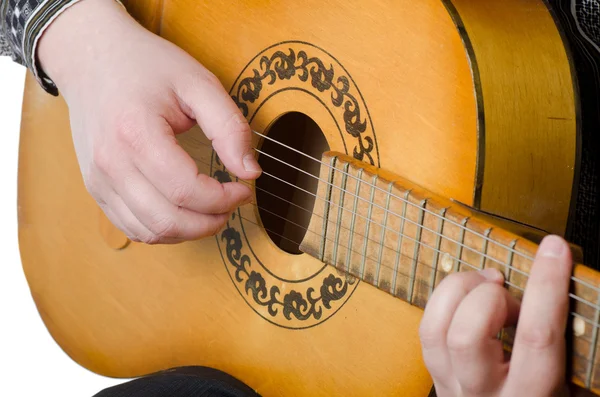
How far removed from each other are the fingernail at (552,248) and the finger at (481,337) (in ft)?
0.18

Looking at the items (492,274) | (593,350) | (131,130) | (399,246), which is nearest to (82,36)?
(131,130)

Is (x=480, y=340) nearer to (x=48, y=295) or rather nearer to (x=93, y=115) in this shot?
(x=93, y=115)

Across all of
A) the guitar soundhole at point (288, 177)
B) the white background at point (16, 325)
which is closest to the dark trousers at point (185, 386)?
the guitar soundhole at point (288, 177)

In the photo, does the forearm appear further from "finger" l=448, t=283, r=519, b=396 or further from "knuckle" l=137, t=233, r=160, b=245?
"finger" l=448, t=283, r=519, b=396

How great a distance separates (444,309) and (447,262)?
66 millimetres

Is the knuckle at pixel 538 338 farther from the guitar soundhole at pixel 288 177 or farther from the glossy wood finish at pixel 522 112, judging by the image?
the guitar soundhole at pixel 288 177

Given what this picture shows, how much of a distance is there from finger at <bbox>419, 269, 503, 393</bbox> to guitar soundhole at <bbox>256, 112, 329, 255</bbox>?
0.34 meters

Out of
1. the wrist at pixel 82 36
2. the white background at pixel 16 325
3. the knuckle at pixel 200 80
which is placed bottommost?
the white background at pixel 16 325

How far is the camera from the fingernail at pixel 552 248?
589mm

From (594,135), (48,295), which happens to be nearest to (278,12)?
(594,135)

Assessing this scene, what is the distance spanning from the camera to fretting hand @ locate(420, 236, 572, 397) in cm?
59

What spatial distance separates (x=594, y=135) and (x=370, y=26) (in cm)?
29

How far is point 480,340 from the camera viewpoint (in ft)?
2.06

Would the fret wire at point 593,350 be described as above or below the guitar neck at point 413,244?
below
